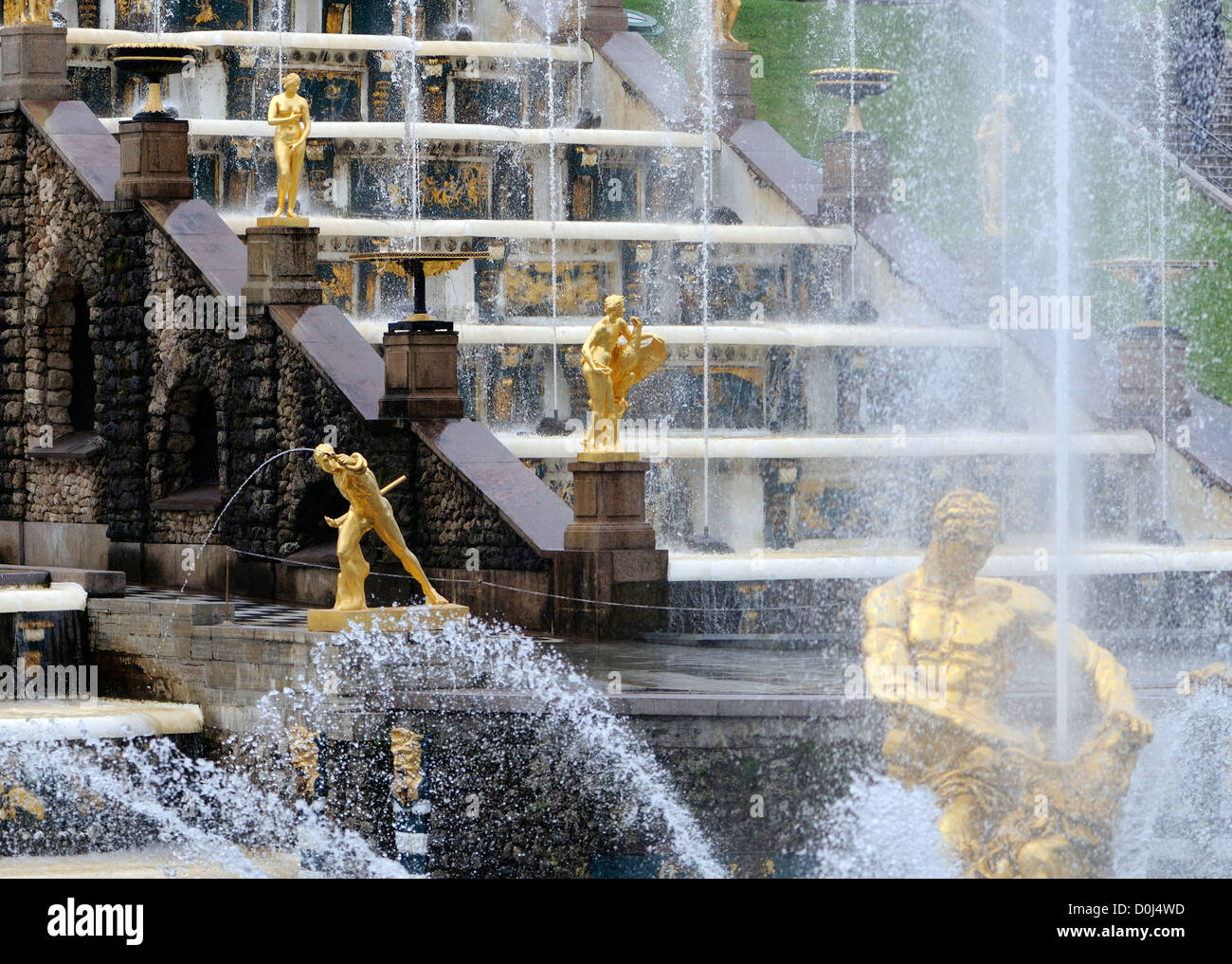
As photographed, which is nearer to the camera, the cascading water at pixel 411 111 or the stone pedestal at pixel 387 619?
the stone pedestal at pixel 387 619

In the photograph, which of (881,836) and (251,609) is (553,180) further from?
(881,836)

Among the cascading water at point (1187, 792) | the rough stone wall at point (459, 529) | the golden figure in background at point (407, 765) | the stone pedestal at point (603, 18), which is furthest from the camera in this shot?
the stone pedestal at point (603, 18)

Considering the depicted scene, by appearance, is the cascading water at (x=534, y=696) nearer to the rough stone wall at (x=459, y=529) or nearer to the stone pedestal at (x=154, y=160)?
the rough stone wall at (x=459, y=529)

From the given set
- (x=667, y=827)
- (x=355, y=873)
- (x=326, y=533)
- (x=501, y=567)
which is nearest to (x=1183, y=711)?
(x=667, y=827)

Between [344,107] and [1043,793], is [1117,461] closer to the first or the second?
[344,107]

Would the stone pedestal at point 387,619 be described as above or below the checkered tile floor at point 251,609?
above

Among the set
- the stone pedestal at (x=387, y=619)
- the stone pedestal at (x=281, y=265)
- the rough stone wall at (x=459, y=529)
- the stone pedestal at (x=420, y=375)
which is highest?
the stone pedestal at (x=281, y=265)

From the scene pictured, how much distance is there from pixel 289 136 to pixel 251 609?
489cm

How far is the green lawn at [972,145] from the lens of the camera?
39031 mm

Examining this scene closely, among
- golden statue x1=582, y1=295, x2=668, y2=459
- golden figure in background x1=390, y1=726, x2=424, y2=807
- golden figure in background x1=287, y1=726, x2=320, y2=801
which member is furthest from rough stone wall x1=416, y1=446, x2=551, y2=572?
golden figure in background x1=390, y1=726, x2=424, y2=807

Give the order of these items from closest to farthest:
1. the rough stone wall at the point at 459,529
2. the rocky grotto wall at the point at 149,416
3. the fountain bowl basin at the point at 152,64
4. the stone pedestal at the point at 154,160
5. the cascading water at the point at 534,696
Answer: the cascading water at the point at 534,696 → the rough stone wall at the point at 459,529 → the rocky grotto wall at the point at 149,416 → the stone pedestal at the point at 154,160 → the fountain bowl basin at the point at 152,64

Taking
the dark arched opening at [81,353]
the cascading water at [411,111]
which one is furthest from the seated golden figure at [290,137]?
the dark arched opening at [81,353]

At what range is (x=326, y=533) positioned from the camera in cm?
2836

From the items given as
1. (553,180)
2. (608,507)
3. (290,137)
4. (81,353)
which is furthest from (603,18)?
(608,507)
